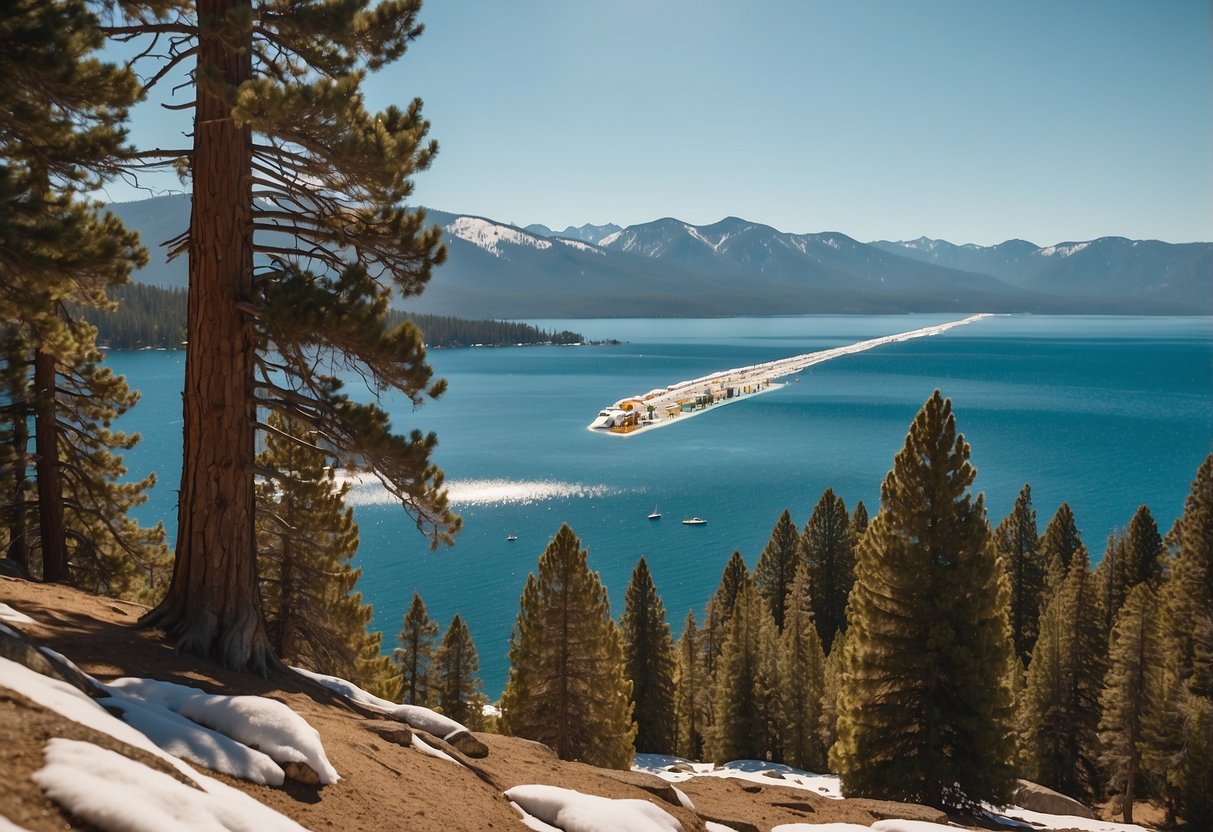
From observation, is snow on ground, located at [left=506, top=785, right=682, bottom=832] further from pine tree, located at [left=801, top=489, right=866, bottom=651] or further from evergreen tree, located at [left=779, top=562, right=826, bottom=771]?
pine tree, located at [left=801, top=489, right=866, bottom=651]

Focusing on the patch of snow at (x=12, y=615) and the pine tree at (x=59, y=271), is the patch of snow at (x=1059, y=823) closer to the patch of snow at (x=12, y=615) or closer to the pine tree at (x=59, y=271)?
the patch of snow at (x=12, y=615)

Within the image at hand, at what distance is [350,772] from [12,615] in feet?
13.4

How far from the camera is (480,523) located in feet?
196

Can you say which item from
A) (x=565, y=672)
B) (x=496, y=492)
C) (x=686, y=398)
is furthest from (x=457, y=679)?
(x=686, y=398)

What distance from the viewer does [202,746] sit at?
559 cm

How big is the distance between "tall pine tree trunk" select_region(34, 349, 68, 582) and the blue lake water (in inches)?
1122

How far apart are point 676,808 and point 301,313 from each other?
631 centimetres

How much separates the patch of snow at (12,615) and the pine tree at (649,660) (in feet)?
92.7

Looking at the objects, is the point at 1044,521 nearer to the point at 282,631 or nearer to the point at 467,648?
the point at 467,648

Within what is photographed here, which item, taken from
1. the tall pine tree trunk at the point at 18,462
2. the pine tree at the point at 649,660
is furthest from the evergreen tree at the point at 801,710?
the tall pine tree trunk at the point at 18,462

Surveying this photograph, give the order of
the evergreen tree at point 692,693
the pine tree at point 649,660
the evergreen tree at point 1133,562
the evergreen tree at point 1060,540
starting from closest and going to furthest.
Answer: the pine tree at point 649,660 < the evergreen tree at point 1133,562 < the evergreen tree at point 692,693 < the evergreen tree at point 1060,540

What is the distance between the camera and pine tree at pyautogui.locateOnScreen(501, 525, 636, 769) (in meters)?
22.5

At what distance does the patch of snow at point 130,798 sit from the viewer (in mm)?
3949

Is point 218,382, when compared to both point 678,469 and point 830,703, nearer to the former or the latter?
point 830,703
